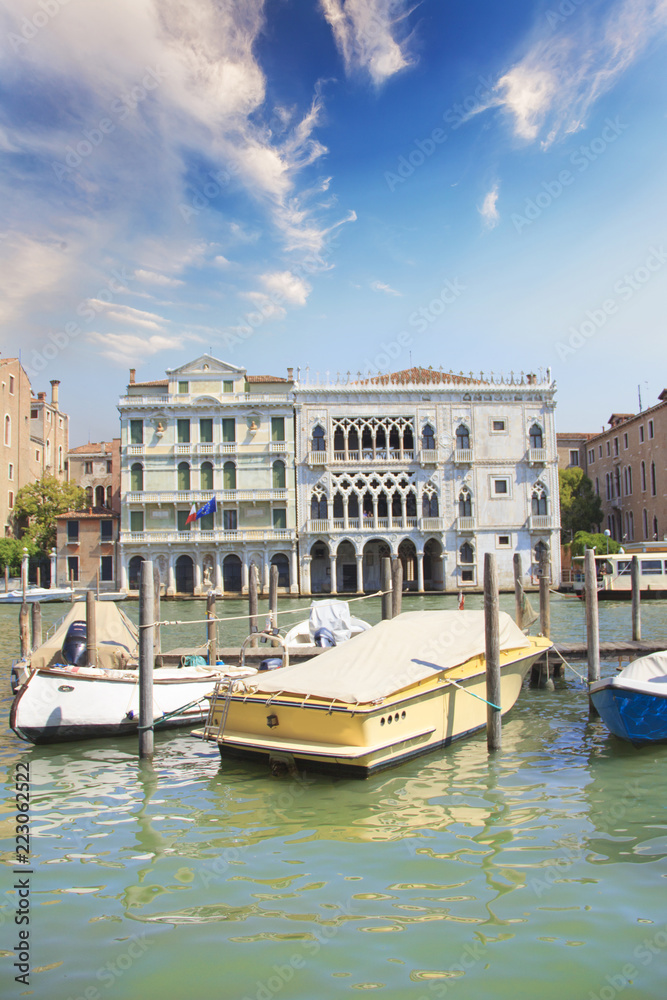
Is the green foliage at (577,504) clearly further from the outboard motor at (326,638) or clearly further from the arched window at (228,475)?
the outboard motor at (326,638)

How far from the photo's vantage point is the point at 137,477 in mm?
34250

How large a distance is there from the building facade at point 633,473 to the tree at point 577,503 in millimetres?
1091

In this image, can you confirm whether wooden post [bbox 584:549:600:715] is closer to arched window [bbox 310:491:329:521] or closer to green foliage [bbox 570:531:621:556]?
green foliage [bbox 570:531:621:556]

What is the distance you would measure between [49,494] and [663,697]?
37.4m

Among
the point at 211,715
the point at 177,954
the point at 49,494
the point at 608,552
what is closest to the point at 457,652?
the point at 211,715

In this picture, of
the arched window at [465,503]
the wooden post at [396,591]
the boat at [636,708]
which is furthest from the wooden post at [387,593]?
the arched window at [465,503]

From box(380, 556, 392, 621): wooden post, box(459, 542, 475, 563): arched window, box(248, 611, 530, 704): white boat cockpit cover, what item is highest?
box(459, 542, 475, 563): arched window

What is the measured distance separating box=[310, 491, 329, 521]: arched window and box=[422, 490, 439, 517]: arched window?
4.41 metres

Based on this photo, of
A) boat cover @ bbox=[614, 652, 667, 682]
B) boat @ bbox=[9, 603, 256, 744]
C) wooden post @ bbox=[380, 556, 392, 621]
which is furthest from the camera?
wooden post @ bbox=[380, 556, 392, 621]

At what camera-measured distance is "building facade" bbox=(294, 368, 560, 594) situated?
3356 centimetres

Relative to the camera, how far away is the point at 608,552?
105 ft

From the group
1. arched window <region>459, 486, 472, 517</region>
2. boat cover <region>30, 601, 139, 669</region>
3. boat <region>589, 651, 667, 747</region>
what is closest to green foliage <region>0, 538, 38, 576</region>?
arched window <region>459, 486, 472, 517</region>

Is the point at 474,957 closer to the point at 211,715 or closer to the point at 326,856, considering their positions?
the point at 326,856

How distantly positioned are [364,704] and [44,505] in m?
36.3
